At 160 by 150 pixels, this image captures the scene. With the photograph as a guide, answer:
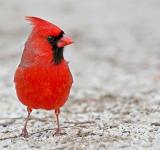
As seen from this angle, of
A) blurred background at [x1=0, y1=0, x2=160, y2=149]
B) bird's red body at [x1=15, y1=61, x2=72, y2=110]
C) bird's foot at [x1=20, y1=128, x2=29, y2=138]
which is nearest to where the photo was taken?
bird's red body at [x1=15, y1=61, x2=72, y2=110]

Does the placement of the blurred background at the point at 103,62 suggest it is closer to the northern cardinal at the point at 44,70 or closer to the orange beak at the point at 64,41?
the northern cardinal at the point at 44,70

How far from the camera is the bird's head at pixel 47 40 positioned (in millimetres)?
4344

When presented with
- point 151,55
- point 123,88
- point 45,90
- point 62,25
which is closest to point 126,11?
point 62,25

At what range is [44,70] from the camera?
4.29 meters

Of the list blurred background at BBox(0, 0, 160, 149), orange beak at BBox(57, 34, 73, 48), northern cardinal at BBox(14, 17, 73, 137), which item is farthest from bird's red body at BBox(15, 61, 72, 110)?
blurred background at BBox(0, 0, 160, 149)

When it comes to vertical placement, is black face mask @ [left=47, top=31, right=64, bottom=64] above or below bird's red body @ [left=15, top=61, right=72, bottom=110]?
above

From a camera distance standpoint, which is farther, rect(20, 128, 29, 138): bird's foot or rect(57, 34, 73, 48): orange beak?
rect(20, 128, 29, 138): bird's foot

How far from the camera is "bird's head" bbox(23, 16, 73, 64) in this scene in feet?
14.3

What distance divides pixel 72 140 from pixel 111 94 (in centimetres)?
216

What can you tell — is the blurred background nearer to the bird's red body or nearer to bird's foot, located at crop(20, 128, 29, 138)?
bird's foot, located at crop(20, 128, 29, 138)

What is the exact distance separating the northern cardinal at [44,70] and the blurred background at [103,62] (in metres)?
0.34

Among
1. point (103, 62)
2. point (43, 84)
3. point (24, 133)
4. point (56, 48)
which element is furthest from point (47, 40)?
point (103, 62)

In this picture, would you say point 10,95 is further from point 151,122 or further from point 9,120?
point 151,122

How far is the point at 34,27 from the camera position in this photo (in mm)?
4391
